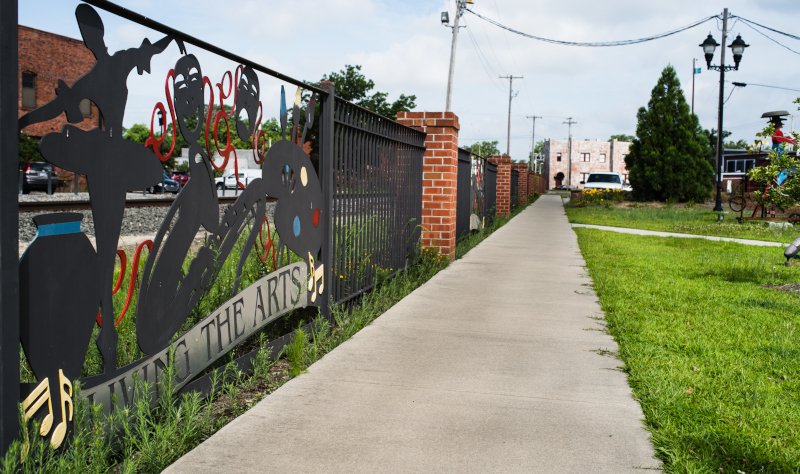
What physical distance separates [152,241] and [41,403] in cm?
88

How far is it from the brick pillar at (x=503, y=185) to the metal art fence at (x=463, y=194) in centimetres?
867

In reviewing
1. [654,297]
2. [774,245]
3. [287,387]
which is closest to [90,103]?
[287,387]

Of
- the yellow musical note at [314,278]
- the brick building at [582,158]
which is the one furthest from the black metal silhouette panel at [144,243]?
the brick building at [582,158]

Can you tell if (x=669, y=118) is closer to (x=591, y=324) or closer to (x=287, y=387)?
(x=591, y=324)

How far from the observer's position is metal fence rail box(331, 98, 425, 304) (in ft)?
16.5

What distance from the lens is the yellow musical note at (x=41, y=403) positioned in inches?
82.7

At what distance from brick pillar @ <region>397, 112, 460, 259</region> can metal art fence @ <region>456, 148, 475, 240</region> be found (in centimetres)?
148

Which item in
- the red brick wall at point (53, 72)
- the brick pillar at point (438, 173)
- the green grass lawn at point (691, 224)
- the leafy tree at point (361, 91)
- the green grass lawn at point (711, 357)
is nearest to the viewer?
the red brick wall at point (53, 72)

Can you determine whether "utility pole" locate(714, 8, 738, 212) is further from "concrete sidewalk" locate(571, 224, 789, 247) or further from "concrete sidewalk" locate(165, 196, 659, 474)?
"concrete sidewalk" locate(165, 196, 659, 474)

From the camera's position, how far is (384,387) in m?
3.65

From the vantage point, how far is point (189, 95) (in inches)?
113

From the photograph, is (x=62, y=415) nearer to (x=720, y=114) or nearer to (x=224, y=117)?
(x=224, y=117)

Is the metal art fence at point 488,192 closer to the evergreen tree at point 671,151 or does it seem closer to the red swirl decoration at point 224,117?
the red swirl decoration at point 224,117

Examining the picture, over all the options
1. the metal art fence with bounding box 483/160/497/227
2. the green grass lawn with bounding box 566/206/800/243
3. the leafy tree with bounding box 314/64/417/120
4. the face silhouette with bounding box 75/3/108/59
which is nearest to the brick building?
the leafy tree with bounding box 314/64/417/120
